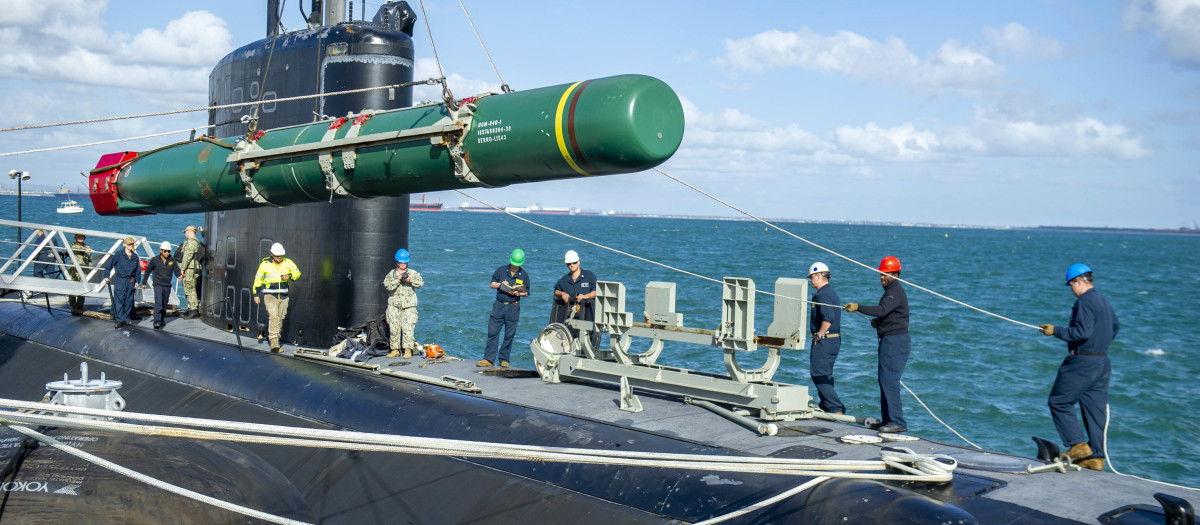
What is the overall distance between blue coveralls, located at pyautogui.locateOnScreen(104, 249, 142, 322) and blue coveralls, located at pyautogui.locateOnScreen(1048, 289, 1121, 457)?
1286 centimetres

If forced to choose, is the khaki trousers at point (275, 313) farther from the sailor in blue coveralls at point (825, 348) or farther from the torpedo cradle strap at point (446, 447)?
the sailor in blue coveralls at point (825, 348)

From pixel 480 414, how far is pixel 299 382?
2.89m

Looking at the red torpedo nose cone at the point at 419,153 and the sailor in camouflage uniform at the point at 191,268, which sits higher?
the red torpedo nose cone at the point at 419,153

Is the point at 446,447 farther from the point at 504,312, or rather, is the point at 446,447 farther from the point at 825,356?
the point at 504,312

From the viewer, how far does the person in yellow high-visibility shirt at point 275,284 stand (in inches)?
485

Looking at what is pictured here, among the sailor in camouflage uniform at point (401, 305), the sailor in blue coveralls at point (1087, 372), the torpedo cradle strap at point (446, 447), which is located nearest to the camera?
the torpedo cradle strap at point (446, 447)

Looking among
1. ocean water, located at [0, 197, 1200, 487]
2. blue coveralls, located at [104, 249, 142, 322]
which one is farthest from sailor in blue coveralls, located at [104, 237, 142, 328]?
ocean water, located at [0, 197, 1200, 487]

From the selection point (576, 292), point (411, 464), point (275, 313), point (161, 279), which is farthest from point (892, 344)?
point (161, 279)

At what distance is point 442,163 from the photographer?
24.6ft

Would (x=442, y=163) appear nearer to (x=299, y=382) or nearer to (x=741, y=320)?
(x=741, y=320)

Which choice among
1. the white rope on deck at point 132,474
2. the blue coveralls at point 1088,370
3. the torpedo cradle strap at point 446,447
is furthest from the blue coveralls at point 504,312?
the blue coveralls at point 1088,370

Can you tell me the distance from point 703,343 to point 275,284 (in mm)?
6174

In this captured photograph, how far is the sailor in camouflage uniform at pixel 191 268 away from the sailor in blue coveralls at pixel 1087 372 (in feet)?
43.2

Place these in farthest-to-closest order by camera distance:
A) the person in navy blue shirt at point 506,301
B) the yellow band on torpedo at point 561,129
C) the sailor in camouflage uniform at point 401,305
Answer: the person in navy blue shirt at point 506,301 → the sailor in camouflage uniform at point 401,305 → the yellow band on torpedo at point 561,129
